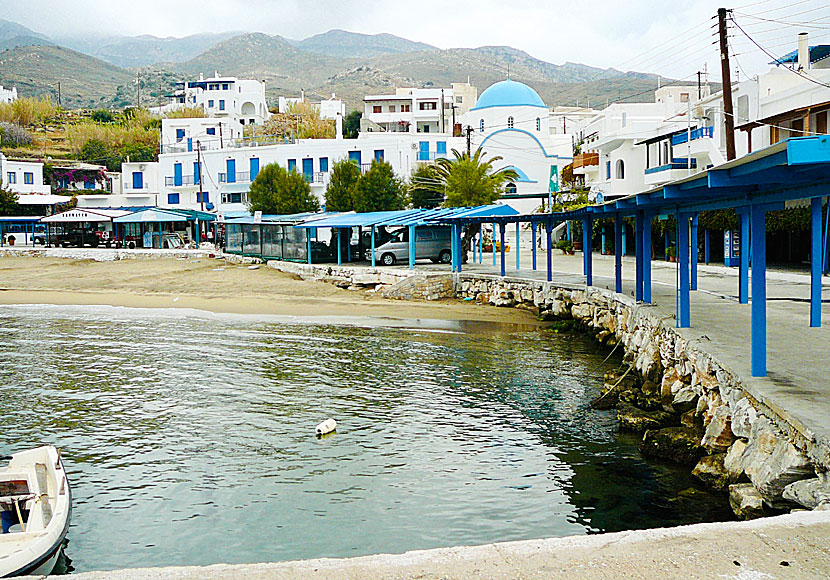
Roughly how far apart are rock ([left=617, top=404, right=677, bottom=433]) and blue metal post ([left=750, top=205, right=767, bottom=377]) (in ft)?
7.87

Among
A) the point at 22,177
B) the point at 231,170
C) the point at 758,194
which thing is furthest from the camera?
the point at 22,177

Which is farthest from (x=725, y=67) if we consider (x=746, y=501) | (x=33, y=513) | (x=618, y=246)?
(x=33, y=513)

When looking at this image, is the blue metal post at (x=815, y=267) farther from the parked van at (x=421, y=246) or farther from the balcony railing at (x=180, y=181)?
the balcony railing at (x=180, y=181)

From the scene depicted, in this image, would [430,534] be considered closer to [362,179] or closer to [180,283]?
[180,283]

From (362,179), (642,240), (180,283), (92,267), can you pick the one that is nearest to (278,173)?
(362,179)

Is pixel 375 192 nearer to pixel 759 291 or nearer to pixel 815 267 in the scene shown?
pixel 815 267

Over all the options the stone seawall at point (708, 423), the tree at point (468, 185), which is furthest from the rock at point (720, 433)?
the tree at point (468, 185)

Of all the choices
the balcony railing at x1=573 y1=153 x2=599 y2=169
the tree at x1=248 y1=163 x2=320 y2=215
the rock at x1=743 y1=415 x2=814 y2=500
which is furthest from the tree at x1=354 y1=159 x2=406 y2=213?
the rock at x1=743 y1=415 x2=814 y2=500

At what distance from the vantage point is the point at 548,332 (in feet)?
76.8

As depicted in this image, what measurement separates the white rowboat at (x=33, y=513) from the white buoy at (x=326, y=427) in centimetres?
400

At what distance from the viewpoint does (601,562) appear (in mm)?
5520

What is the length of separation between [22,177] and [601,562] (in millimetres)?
80971

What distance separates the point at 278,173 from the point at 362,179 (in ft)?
25.5

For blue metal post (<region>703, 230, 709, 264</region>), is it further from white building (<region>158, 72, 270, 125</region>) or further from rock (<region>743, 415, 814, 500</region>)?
white building (<region>158, 72, 270, 125</region>)
